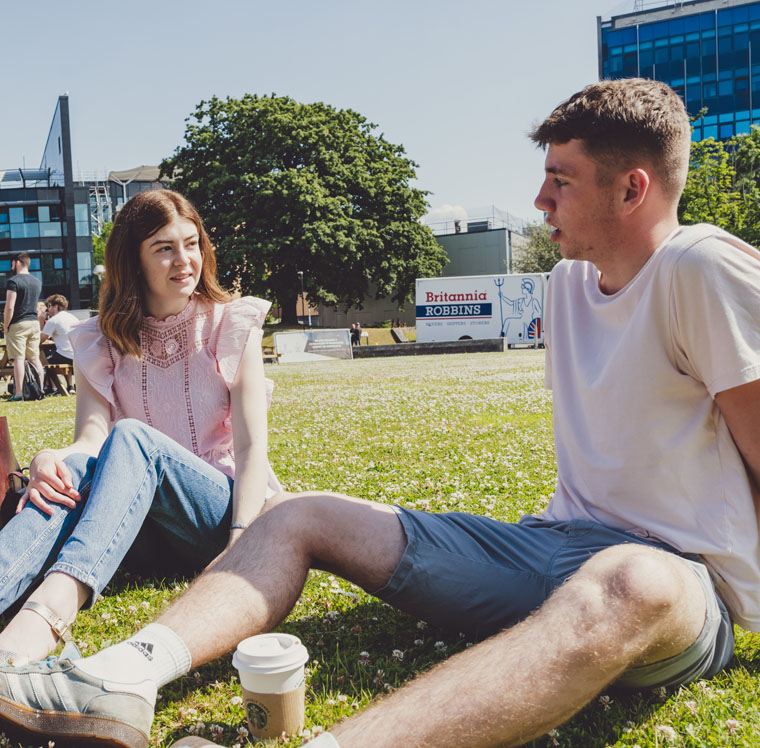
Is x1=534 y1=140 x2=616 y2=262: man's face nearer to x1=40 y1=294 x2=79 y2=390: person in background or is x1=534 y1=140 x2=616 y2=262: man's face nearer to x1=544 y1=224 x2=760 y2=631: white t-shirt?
x1=544 y1=224 x2=760 y2=631: white t-shirt

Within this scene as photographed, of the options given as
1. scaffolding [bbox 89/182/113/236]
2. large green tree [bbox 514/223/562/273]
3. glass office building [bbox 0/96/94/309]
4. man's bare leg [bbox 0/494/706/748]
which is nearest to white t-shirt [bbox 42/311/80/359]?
man's bare leg [bbox 0/494/706/748]

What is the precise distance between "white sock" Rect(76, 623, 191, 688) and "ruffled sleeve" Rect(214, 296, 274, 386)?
151 centimetres

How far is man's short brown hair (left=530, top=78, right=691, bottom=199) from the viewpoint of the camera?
250 cm

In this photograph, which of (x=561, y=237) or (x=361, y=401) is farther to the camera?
(x=361, y=401)

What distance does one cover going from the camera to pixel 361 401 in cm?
1352

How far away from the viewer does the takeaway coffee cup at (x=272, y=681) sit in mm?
2146

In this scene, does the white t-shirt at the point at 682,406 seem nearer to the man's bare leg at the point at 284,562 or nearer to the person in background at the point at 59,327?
the man's bare leg at the point at 284,562

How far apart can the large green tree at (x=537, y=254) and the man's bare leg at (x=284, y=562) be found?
5837 centimetres

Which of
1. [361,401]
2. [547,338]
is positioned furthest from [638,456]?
[361,401]

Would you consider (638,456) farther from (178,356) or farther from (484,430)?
(484,430)

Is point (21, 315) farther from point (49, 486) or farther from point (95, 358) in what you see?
point (49, 486)

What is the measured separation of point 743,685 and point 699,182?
3683 cm

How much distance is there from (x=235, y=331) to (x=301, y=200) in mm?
42040

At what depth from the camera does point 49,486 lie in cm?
291
